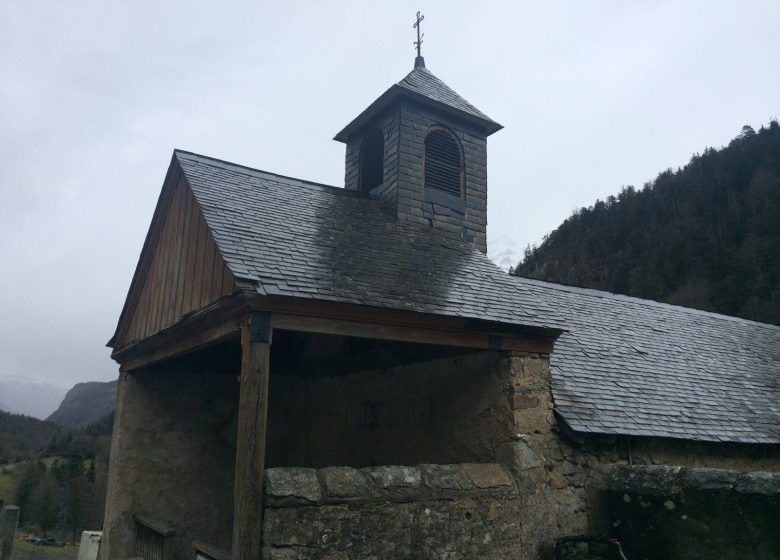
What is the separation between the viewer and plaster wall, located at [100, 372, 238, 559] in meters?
8.48

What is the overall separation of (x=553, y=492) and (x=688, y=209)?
3772 centimetres

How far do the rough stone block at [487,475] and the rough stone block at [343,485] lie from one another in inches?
48.7

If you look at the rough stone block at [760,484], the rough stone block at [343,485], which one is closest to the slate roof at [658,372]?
the rough stone block at [760,484]

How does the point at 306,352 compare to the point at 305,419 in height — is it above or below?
above

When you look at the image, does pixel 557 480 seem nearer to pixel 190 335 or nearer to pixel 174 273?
pixel 190 335

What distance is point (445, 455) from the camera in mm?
7352

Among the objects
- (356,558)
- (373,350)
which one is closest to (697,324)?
(373,350)

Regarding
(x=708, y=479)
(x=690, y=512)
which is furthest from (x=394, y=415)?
(x=708, y=479)

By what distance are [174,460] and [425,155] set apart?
648 cm

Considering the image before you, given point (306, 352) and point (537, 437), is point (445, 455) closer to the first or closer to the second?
point (537, 437)

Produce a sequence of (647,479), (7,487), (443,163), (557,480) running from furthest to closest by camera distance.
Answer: (7,487), (443,163), (557,480), (647,479)

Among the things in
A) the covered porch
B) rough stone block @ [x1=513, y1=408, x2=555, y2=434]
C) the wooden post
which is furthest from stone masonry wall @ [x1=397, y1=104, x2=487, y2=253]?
the wooden post

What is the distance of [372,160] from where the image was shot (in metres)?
11.7

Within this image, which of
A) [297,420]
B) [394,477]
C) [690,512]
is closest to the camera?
[394,477]
